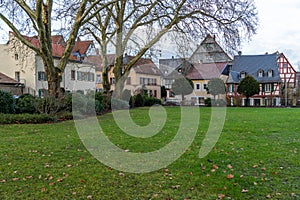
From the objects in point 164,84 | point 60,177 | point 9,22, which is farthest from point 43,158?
point 164,84

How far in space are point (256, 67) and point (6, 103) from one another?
37.2m

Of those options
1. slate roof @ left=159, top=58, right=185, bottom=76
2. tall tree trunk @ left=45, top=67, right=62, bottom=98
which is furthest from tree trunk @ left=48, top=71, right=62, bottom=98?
slate roof @ left=159, top=58, right=185, bottom=76

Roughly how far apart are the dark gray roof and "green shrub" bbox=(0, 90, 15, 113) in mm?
33463

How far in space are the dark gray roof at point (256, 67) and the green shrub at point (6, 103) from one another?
33.5m

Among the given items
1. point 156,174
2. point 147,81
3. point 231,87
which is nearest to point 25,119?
point 156,174

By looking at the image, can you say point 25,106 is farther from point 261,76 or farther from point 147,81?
point 261,76

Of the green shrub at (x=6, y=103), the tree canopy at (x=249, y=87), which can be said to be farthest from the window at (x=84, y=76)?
the green shrub at (x=6, y=103)

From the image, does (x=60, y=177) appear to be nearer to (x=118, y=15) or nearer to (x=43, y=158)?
(x=43, y=158)

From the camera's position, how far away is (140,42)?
20.3 m

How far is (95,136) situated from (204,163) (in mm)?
3976

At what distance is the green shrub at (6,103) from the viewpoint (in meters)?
12.8

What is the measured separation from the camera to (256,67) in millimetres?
42594

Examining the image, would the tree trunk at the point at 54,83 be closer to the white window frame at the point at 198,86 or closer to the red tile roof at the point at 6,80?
the red tile roof at the point at 6,80

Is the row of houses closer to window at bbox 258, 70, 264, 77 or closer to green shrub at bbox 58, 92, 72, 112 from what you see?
window at bbox 258, 70, 264, 77
